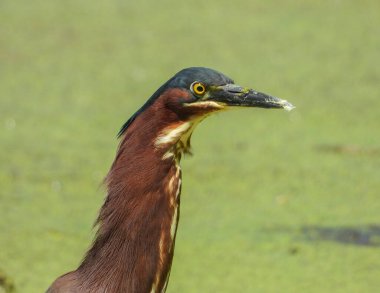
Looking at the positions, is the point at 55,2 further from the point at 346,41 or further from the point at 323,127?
the point at 323,127

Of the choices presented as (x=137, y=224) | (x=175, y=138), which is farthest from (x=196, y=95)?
(x=137, y=224)

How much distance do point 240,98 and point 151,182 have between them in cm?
33

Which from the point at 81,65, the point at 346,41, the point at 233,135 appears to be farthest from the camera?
the point at 346,41

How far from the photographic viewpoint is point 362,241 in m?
4.72

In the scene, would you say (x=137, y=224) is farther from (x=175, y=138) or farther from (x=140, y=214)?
(x=175, y=138)

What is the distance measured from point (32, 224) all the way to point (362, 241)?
1.40 m

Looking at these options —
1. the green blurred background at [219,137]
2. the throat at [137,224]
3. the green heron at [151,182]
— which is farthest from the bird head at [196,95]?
the green blurred background at [219,137]

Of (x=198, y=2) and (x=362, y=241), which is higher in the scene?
(x=198, y=2)

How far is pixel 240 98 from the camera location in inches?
117

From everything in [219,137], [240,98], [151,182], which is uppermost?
[240,98]

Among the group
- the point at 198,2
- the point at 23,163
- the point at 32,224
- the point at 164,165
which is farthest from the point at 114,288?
the point at 198,2

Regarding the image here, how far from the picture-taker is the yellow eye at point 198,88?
2.91 metres

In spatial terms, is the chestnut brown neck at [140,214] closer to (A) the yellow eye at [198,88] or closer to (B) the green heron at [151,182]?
(B) the green heron at [151,182]

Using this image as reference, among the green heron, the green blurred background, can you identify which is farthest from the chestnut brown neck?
the green blurred background
